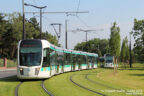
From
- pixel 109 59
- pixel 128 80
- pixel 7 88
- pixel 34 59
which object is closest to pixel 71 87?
pixel 7 88

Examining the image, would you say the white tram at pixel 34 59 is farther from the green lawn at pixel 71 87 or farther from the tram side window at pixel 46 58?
the green lawn at pixel 71 87

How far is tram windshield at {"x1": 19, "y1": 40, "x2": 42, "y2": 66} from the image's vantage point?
61.9ft

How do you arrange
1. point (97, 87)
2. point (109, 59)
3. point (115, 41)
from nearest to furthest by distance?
point (97, 87), point (115, 41), point (109, 59)

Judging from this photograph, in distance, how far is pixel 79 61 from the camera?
37844 mm

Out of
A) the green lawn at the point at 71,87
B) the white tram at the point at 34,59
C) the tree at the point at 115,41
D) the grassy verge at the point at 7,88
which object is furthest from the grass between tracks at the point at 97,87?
the tree at the point at 115,41

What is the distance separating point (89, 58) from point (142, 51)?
1462 cm

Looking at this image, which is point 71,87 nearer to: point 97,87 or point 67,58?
point 97,87

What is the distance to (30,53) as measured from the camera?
62.5 ft

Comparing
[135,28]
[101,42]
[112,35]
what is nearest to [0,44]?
[135,28]

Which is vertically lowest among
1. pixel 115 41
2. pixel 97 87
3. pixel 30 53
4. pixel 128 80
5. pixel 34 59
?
pixel 128 80

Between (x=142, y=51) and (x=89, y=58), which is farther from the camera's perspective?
(x=142, y=51)

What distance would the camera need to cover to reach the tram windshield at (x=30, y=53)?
1888 cm

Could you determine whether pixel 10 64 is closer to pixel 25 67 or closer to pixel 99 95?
pixel 25 67

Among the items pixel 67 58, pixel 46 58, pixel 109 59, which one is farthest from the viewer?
pixel 109 59
